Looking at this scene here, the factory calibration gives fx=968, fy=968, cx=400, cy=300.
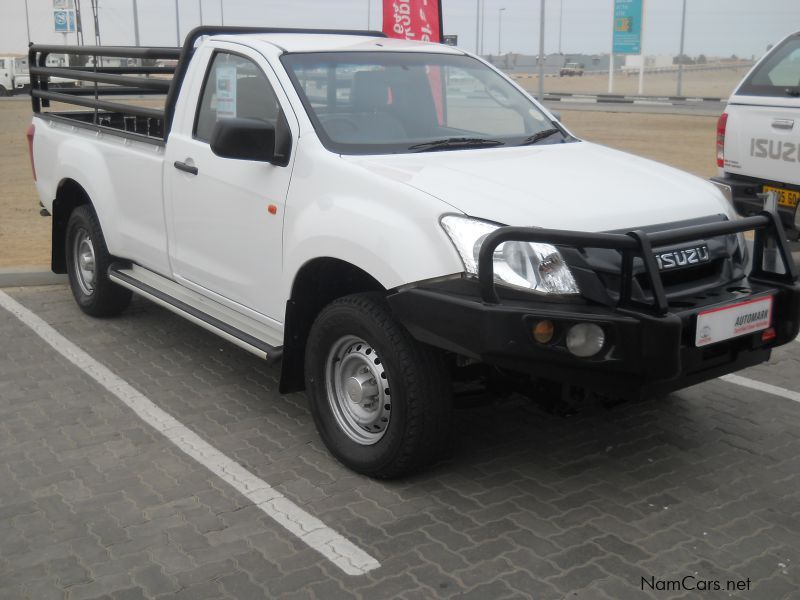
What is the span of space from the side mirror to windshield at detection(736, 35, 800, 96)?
5214 mm

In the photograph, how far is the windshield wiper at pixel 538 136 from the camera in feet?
16.7

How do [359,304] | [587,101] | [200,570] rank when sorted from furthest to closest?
[587,101]
[359,304]
[200,570]

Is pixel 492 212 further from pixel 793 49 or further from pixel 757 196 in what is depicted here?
pixel 793 49

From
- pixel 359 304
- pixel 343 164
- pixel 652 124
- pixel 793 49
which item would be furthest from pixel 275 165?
pixel 652 124

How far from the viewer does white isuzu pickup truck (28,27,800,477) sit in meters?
3.67

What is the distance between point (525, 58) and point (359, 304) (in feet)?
384

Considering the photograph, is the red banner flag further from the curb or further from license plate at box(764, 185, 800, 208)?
the curb

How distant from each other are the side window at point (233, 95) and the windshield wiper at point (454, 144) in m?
0.73

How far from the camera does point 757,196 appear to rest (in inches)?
319

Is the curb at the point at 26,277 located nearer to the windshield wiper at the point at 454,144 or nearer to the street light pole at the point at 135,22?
the windshield wiper at the point at 454,144

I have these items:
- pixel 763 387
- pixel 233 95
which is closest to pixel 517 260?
pixel 233 95

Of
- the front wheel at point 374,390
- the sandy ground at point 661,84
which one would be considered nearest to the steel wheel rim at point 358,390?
the front wheel at point 374,390

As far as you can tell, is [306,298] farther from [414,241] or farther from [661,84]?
[661,84]

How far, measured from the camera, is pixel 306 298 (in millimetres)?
4570
